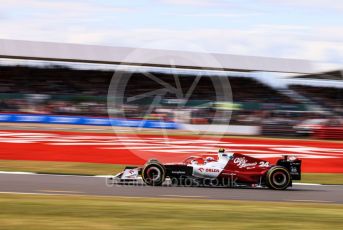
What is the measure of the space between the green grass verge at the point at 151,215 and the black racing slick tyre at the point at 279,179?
2.59 meters

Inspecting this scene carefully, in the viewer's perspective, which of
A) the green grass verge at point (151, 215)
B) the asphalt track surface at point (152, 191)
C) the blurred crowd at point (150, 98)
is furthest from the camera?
the blurred crowd at point (150, 98)

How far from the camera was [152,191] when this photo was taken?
466 inches

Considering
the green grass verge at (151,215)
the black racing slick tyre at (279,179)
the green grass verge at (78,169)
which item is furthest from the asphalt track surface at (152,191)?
the green grass verge at (78,169)

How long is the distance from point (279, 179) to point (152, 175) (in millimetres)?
2616

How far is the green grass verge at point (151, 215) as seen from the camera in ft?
24.1

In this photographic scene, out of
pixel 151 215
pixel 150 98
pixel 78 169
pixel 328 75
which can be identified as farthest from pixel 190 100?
pixel 151 215

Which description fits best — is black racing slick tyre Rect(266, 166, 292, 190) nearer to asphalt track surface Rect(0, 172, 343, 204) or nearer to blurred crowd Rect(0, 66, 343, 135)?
asphalt track surface Rect(0, 172, 343, 204)

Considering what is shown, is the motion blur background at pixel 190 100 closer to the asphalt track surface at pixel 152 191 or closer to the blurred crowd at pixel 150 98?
the blurred crowd at pixel 150 98

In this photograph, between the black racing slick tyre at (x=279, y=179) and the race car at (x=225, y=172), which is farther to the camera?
the black racing slick tyre at (x=279, y=179)

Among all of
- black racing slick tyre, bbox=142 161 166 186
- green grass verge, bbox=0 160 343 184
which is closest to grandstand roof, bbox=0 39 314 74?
green grass verge, bbox=0 160 343 184

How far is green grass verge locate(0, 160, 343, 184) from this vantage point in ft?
50.8

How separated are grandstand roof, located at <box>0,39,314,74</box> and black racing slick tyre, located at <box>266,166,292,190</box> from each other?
22132mm

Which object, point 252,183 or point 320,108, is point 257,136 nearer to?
point 320,108

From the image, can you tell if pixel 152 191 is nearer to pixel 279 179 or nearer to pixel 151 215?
pixel 279 179
